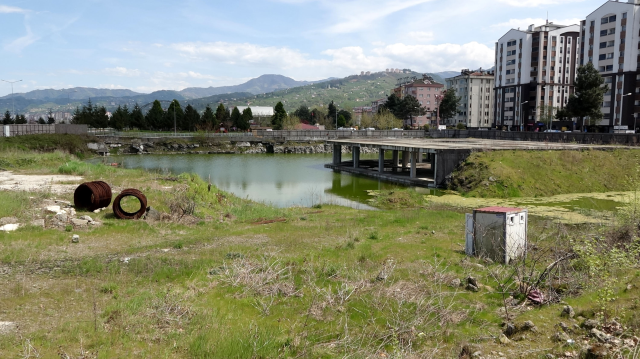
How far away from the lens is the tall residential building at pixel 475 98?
110 metres

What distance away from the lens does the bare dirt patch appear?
19.5m

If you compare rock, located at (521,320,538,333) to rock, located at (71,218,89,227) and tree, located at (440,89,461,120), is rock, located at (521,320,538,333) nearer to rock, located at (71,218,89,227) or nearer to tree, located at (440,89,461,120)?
rock, located at (71,218,89,227)

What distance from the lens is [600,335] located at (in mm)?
6723

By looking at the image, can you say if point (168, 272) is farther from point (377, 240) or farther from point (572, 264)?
point (572, 264)

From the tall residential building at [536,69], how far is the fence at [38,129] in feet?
251

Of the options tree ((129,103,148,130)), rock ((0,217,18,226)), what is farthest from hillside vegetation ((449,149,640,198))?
tree ((129,103,148,130))

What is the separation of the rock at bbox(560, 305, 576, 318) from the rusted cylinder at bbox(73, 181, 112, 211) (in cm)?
1456

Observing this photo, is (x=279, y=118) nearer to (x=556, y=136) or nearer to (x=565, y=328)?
(x=556, y=136)

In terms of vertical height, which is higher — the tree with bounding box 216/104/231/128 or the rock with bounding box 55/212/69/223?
the tree with bounding box 216/104/231/128

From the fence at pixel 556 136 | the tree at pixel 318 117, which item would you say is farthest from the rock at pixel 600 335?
the tree at pixel 318 117

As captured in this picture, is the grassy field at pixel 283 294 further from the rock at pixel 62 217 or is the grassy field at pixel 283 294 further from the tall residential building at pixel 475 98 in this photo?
the tall residential building at pixel 475 98

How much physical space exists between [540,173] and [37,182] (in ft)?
100

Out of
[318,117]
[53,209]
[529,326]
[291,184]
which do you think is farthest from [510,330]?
[318,117]

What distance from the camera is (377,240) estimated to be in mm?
14117
